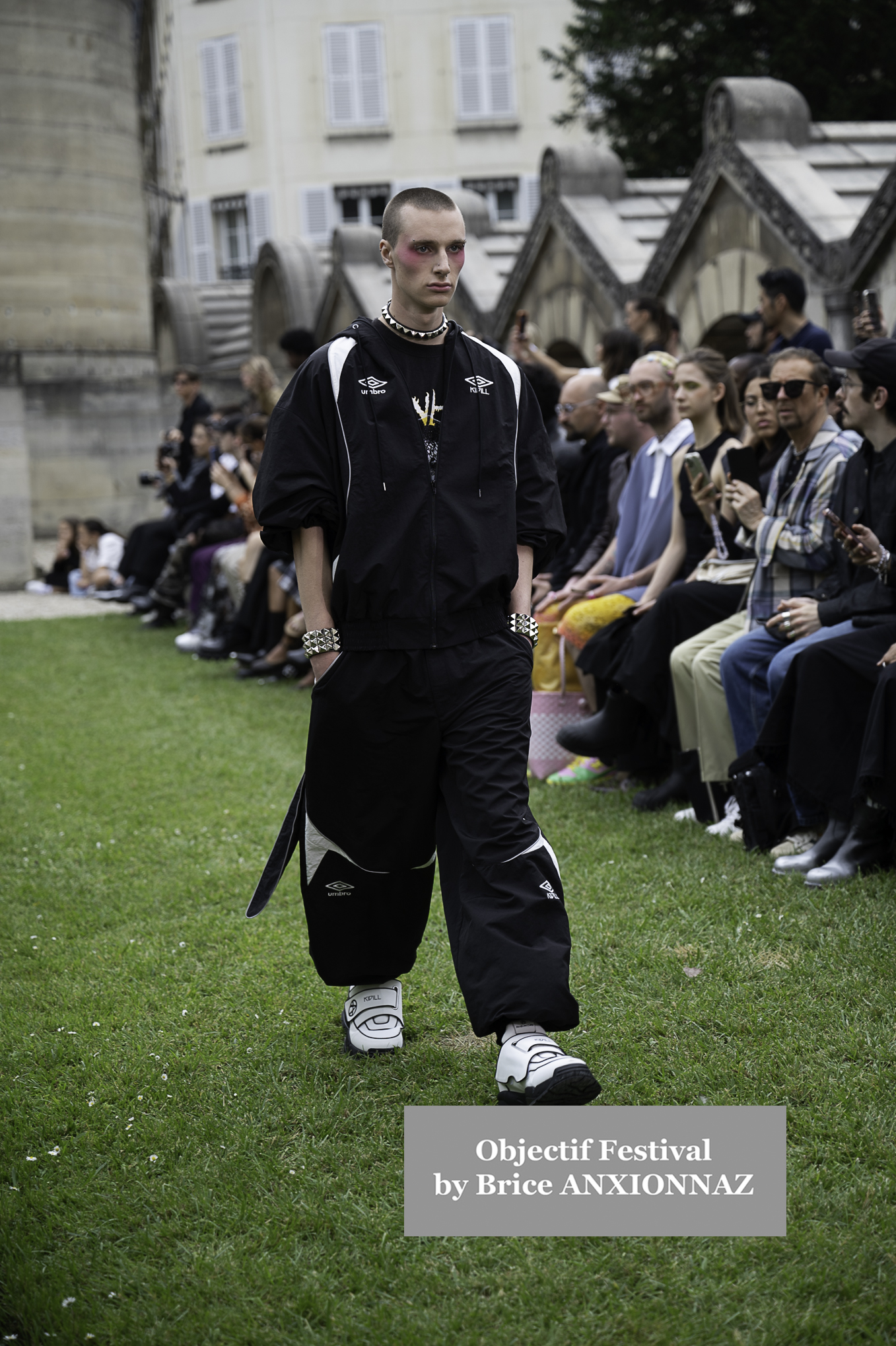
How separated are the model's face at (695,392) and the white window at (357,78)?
1216 inches

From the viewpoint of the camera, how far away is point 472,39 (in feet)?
115

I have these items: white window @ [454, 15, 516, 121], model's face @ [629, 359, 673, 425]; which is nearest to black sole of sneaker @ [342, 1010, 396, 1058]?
model's face @ [629, 359, 673, 425]

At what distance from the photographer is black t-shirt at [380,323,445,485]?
12.1ft

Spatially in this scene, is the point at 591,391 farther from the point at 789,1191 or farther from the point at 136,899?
the point at 789,1191

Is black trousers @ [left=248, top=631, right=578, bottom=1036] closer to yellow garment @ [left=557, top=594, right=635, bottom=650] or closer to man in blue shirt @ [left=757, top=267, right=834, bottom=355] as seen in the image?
yellow garment @ [left=557, top=594, right=635, bottom=650]

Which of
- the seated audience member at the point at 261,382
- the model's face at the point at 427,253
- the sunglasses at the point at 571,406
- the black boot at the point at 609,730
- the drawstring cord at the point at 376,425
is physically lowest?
the black boot at the point at 609,730

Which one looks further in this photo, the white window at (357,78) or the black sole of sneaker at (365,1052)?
the white window at (357,78)

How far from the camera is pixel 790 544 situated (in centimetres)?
600

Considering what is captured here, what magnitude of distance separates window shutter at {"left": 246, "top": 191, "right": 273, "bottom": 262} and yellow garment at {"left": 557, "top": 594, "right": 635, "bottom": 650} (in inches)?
1213

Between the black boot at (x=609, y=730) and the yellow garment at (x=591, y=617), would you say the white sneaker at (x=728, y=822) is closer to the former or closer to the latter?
the black boot at (x=609, y=730)

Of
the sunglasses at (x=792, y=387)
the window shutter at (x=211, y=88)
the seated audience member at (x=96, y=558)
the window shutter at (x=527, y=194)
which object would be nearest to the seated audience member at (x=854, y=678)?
the sunglasses at (x=792, y=387)

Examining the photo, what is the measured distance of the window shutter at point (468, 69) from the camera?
35.0m

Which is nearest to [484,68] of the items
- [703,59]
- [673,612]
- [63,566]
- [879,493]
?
[703,59]

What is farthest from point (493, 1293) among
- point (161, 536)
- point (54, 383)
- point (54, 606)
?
point (54, 383)
